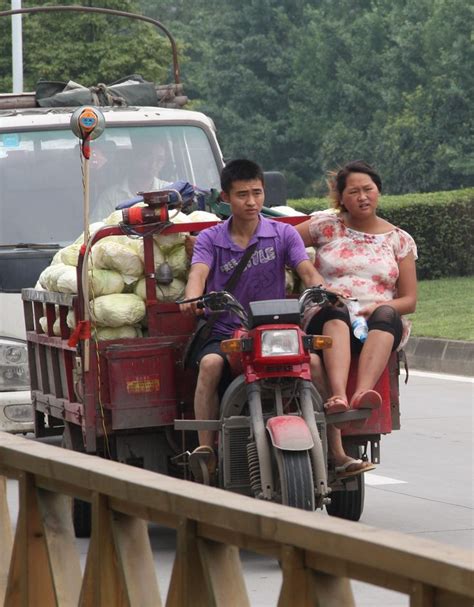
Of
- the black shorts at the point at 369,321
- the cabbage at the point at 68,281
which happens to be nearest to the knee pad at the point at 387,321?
the black shorts at the point at 369,321

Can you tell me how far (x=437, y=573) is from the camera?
9.66ft

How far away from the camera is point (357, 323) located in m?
8.43

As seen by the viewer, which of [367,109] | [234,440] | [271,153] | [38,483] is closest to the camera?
[38,483]

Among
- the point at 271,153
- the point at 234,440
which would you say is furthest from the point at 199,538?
the point at 271,153

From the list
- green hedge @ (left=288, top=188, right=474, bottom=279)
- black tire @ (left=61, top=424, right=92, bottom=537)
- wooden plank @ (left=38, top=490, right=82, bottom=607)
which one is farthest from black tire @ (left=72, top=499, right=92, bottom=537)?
green hedge @ (left=288, top=188, right=474, bottom=279)

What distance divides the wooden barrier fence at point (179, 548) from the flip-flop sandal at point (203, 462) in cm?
277

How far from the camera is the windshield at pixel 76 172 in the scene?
1167 cm

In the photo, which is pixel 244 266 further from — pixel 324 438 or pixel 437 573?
pixel 437 573

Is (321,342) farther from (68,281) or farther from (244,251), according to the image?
(68,281)

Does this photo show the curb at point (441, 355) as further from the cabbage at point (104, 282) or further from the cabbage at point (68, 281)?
the cabbage at point (104, 282)

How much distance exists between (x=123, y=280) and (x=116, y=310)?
221 mm

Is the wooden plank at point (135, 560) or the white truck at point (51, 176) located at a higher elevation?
the white truck at point (51, 176)

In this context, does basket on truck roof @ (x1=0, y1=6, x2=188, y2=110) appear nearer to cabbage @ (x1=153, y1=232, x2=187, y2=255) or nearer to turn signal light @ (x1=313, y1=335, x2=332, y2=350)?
cabbage @ (x1=153, y1=232, x2=187, y2=255)

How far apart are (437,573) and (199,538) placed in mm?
972
